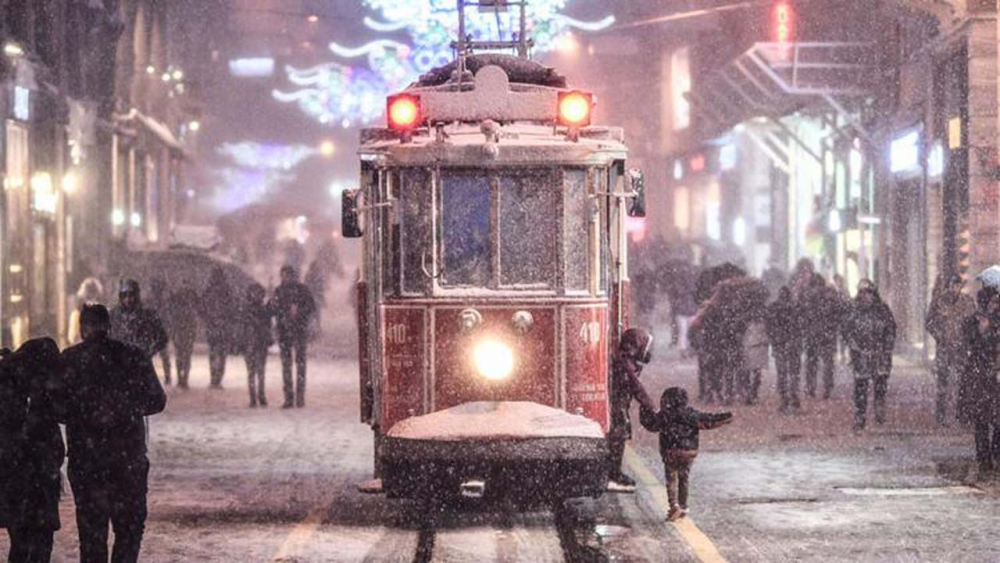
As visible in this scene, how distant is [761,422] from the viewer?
64.8 ft

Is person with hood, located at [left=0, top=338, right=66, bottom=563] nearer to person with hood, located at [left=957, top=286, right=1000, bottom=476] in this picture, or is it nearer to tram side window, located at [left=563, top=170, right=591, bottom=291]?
tram side window, located at [left=563, top=170, right=591, bottom=291]

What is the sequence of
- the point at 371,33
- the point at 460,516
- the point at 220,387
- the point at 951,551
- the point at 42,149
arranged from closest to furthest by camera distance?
the point at 951,551 < the point at 460,516 < the point at 220,387 < the point at 42,149 < the point at 371,33

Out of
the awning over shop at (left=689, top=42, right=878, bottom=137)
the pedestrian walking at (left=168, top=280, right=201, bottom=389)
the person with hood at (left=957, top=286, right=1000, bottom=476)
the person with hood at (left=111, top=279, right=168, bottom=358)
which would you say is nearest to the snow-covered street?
the person with hood at (left=957, top=286, right=1000, bottom=476)

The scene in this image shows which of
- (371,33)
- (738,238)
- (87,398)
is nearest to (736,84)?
(738,238)

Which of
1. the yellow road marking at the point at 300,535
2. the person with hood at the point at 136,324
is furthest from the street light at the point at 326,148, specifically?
the yellow road marking at the point at 300,535

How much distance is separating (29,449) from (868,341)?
39.4ft

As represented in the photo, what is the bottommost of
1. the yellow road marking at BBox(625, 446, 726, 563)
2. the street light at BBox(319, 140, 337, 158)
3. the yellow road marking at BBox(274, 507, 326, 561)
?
the yellow road marking at BBox(625, 446, 726, 563)

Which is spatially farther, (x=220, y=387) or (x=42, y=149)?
(x=42, y=149)

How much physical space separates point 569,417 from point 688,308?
18.8 meters

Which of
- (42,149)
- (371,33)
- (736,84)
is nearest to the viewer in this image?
(42,149)

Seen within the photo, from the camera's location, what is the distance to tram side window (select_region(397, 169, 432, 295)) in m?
12.2

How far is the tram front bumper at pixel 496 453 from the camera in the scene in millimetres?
11625

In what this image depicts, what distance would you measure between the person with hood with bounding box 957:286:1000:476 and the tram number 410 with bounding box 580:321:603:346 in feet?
14.7

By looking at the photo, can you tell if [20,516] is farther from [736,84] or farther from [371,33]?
[371,33]
